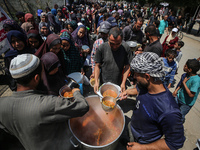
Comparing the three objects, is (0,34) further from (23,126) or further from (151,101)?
(151,101)

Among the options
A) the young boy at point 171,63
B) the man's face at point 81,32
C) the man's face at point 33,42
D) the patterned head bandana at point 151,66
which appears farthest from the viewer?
the man's face at point 81,32

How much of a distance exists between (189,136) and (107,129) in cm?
215

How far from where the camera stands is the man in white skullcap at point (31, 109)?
1.04 meters

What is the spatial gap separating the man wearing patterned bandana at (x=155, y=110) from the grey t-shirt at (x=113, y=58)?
104 cm

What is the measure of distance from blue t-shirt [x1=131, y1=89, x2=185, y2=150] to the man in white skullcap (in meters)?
0.79

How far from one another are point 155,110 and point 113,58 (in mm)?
1438

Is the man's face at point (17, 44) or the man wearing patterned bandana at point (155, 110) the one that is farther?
the man's face at point (17, 44)

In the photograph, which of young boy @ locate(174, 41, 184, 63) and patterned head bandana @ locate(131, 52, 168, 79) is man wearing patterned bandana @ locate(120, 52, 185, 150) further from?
young boy @ locate(174, 41, 184, 63)

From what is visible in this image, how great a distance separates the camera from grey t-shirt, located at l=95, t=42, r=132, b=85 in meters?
2.38

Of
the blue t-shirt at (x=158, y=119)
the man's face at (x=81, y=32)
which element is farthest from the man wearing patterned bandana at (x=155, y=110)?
the man's face at (x=81, y=32)

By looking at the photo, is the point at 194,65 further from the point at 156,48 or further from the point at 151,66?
the point at 151,66

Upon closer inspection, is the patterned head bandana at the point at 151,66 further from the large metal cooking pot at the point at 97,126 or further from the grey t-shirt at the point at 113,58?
the grey t-shirt at the point at 113,58

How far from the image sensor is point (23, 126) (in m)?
1.07

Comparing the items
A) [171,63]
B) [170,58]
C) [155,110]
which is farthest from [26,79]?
[171,63]
